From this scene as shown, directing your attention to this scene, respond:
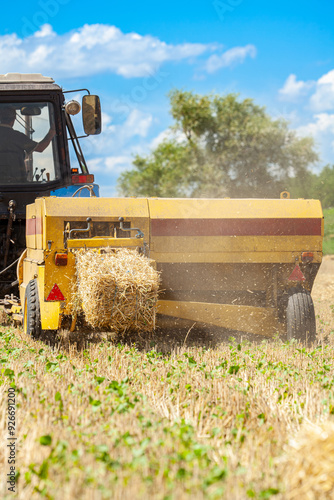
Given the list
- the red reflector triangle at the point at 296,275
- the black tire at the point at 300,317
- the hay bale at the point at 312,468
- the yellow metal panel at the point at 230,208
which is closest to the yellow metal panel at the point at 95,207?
the yellow metal panel at the point at 230,208

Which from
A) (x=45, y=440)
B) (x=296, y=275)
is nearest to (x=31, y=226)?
(x=296, y=275)

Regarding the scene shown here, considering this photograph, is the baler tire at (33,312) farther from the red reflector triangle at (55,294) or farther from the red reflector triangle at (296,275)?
the red reflector triangle at (296,275)

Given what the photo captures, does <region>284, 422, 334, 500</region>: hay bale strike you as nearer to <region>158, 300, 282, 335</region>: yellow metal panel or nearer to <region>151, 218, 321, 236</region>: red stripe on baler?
<region>158, 300, 282, 335</region>: yellow metal panel

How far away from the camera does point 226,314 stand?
5445 mm

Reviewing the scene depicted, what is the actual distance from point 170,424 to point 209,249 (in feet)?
8.76

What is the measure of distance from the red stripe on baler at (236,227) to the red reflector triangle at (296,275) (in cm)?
34

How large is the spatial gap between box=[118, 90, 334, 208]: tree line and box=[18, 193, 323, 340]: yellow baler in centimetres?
2970

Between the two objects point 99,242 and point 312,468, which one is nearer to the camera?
point 312,468

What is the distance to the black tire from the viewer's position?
5.42 metres

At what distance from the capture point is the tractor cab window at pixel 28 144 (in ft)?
22.3

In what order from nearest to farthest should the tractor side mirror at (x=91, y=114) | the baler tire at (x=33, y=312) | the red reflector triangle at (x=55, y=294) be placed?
the red reflector triangle at (x=55, y=294)
the baler tire at (x=33, y=312)
the tractor side mirror at (x=91, y=114)

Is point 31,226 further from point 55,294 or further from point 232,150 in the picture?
point 232,150

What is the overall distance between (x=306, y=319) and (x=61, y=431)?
10.6 feet

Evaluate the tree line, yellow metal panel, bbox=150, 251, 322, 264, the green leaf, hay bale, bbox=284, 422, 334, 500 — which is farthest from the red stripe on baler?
the tree line
